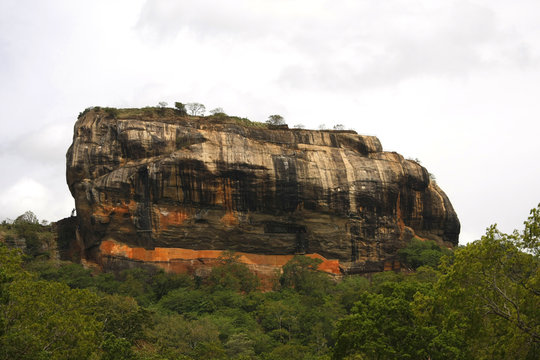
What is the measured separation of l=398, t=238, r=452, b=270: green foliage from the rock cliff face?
85 centimetres

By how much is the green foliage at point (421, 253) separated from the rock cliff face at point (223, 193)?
853 mm

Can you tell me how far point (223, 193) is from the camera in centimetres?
4294

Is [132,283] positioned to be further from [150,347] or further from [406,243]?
[406,243]

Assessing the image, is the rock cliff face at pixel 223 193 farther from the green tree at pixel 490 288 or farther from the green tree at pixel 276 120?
the green tree at pixel 490 288

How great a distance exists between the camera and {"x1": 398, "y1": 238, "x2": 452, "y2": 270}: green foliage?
44.9 meters

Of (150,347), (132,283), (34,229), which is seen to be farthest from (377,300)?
(34,229)

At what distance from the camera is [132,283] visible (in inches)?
1569

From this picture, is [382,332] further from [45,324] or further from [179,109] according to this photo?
[179,109]

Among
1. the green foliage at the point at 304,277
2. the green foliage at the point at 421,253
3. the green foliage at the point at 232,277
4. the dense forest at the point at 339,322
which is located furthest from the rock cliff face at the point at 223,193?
the dense forest at the point at 339,322

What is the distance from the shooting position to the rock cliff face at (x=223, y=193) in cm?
4228

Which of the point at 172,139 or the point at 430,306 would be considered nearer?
the point at 430,306

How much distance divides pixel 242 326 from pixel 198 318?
8.80 feet

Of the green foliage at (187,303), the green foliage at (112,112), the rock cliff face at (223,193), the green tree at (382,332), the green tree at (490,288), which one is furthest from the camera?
the green foliage at (112,112)

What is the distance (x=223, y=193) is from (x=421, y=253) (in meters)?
15.3
